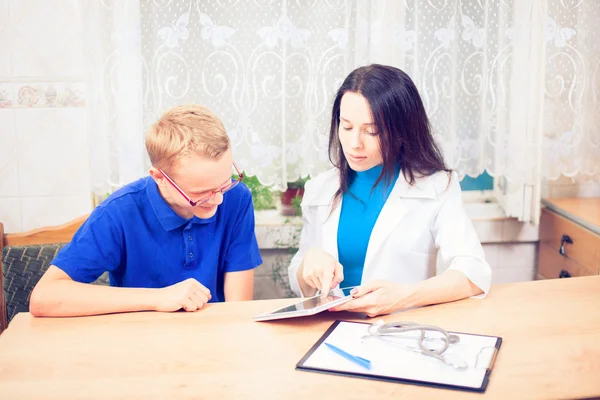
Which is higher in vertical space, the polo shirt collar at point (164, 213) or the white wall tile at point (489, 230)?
the polo shirt collar at point (164, 213)

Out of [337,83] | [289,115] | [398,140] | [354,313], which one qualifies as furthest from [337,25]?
[354,313]

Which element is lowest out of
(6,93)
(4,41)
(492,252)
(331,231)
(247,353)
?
(492,252)

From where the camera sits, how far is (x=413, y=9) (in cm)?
233

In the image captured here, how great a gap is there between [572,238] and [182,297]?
1.58m

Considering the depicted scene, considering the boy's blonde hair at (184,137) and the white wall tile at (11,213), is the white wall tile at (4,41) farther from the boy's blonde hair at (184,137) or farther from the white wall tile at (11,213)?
the boy's blonde hair at (184,137)

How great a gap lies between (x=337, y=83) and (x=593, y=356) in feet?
4.40

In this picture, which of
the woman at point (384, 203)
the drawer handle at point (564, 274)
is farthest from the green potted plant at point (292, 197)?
the drawer handle at point (564, 274)

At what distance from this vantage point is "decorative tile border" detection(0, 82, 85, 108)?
229cm

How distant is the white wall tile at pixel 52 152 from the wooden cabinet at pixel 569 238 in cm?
175

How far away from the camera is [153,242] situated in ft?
5.58

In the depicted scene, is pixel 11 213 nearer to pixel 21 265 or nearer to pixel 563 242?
pixel 21 265

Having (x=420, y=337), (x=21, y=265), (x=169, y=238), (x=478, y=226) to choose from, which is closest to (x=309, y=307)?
(x=420, y=337)

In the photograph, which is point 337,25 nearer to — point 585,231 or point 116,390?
point 585,231

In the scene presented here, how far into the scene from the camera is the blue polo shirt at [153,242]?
64.5 inches
